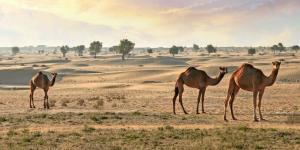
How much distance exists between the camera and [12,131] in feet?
59.1

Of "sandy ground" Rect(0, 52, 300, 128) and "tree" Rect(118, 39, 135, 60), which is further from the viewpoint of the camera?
"tree" Rect(118, 39, 135, 60)

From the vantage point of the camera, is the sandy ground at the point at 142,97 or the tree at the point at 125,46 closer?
the sandy ground at the point at 142,97

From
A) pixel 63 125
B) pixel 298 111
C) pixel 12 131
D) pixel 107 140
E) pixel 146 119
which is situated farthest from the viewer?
pixel 298 111

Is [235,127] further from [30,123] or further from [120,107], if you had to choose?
[120,107]

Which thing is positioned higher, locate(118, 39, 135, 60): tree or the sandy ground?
locate(118, 39, 135, 60): tree

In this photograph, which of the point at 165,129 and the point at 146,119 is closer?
the point at 165,129

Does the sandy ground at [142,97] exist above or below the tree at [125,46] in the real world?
below

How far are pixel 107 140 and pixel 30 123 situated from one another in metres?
6.28

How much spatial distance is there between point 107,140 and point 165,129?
9.33 ft

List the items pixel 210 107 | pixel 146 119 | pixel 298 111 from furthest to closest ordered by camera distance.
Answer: pixel 210 107 < pixel 298 111 < pixel 146 119

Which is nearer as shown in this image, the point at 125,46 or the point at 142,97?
the point at 142,97

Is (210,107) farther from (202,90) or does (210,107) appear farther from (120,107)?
(120,107)

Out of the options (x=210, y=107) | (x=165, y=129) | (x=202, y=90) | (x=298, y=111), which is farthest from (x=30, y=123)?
(x=298, y=111)

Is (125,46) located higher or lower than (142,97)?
higher
